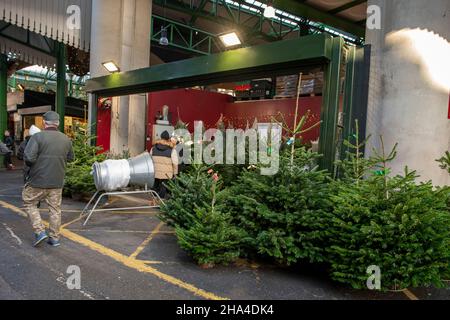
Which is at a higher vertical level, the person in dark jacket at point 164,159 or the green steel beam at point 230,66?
the green steel beam at point 230,66

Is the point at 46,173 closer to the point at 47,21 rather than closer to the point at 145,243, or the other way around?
the point at 145,243

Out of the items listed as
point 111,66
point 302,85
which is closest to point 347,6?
point 302,85

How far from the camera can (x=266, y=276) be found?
4285 millimetres

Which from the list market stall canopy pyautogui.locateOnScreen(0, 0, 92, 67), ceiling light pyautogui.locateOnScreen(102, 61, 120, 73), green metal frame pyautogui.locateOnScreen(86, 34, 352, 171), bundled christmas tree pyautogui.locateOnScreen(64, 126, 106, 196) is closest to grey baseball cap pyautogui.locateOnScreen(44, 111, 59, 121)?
green metal frame pyautogui.locateOnScreen(86, 34, 352, 171)

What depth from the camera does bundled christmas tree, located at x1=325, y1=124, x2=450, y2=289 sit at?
3.53 metres

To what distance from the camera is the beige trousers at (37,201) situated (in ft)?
16.4

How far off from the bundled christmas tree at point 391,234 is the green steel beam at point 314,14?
336 inches

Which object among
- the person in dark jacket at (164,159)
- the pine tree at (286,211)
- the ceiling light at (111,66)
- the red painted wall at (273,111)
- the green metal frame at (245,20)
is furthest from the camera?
the green metal frame at (245,20)

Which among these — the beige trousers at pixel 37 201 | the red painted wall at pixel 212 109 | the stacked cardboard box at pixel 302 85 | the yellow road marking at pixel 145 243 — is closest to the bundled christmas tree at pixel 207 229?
the yellow road marking at pixel 145 243

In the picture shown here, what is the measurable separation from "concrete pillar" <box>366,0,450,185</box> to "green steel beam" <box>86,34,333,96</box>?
5.75 feet

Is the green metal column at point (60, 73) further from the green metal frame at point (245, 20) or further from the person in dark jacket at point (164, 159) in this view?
the person in dark jacket at point (164, 159)

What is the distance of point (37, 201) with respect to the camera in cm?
507
